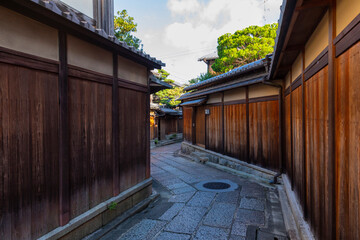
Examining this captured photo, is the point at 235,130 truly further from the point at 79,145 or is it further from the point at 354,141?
the point at 354,141

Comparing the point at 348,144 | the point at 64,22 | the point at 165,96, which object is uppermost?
the point at 165,96

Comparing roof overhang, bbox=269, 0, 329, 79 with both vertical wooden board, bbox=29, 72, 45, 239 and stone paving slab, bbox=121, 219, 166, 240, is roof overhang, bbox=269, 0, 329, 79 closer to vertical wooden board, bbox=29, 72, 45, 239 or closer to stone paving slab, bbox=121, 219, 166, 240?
vertical wooden board, bbox=29, 72, 45, 239

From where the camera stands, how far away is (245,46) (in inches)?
914

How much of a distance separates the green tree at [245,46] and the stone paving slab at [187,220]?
1949 cm

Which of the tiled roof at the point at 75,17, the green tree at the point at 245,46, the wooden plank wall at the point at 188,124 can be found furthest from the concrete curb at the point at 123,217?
the green tree at the point at 245,46

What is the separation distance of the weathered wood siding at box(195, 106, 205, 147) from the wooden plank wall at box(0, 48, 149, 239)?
897 cm

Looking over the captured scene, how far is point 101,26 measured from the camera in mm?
6578

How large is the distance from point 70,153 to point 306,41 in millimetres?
5532

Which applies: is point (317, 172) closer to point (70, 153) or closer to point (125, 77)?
point (70, 153)

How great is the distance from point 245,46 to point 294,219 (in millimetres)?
21955

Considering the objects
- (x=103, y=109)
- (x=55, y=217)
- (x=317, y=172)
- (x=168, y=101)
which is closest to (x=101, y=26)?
(x=103, y=109)

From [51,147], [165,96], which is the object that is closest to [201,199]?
[51,147]

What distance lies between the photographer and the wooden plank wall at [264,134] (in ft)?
25.9

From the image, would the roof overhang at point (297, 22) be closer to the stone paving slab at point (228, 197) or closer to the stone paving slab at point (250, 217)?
the stone paving slab at point (250, 217)
